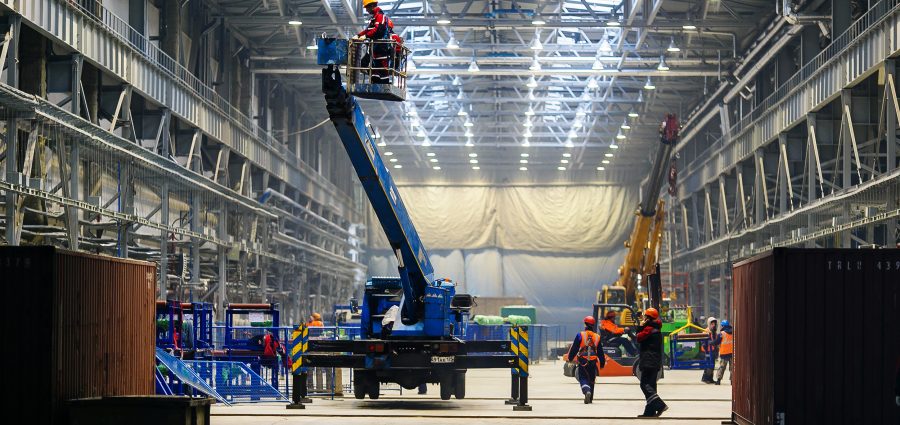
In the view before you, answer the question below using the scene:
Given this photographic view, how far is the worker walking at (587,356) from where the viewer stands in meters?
23.1

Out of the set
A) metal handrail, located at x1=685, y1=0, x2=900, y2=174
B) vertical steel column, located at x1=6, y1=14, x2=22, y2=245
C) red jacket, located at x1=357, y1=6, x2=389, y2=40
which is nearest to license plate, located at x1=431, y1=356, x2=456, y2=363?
red jacket, located at x1=357, y1=6, x2=389, y2=40

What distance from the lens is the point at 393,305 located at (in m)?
24.2

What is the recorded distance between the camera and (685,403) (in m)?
24.3

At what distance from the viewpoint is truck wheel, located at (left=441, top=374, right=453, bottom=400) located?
2338 cm

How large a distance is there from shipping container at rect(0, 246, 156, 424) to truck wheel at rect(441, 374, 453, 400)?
27.1ft

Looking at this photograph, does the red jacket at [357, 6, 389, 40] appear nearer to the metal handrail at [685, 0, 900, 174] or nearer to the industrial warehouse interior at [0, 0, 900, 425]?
the industrial warehouse interior at [0, 0, 900, 425]

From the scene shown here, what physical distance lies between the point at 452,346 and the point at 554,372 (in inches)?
763

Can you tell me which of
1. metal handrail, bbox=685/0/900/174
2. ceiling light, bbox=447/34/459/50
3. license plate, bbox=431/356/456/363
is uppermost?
ceiling light, bbox=447/34/459/50

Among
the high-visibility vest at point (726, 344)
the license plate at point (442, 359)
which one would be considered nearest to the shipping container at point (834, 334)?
the license plate at point (442, 359)

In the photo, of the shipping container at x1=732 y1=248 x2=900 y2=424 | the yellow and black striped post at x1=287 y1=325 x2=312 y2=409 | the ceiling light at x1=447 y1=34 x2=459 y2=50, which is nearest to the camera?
the shipping container at x1=732 y1=248 x2=900 y2=424

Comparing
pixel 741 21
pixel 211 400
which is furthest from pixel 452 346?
pixel 741 21

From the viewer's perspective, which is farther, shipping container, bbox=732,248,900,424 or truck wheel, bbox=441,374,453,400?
truck wheel, bbox=441,374,453,400

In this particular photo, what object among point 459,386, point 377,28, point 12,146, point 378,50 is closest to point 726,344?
point 459,386

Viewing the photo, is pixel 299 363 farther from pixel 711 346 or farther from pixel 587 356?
pixel 711 346
